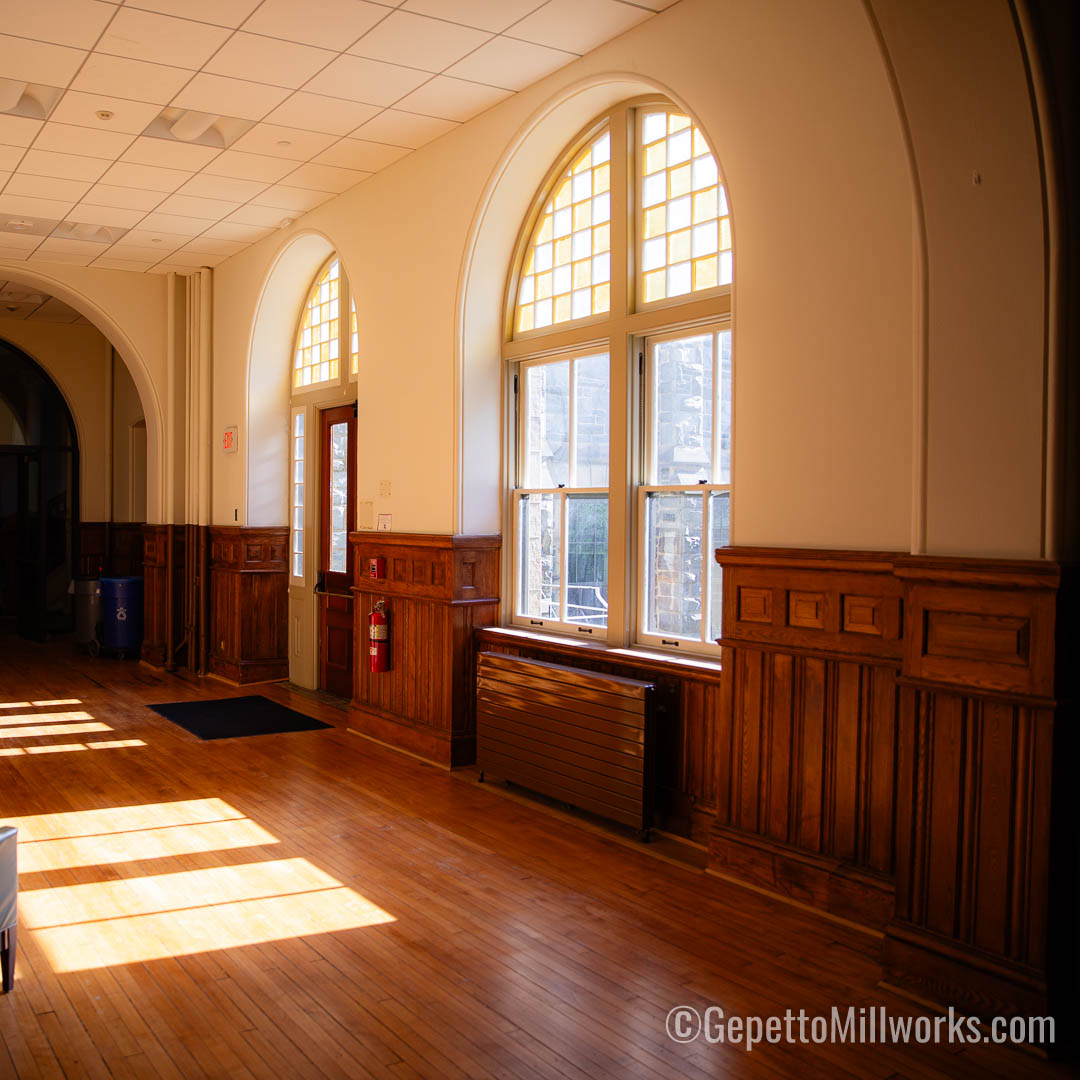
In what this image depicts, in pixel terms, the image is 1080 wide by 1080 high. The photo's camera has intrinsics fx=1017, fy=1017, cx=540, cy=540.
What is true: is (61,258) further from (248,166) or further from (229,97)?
(229,97)

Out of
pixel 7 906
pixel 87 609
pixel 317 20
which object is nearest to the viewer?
pixel 7 906

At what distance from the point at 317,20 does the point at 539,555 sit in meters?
2.88

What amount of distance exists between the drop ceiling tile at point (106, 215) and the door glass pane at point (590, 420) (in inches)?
158

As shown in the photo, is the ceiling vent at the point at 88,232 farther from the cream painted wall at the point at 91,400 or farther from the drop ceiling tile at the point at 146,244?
the cream painted wall at the point at 91,400

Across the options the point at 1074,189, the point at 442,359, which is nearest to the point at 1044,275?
the point at 1074,189

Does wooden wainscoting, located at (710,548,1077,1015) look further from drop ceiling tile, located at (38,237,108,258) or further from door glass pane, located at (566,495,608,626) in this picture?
drop ceiling tile, located at (38,237,108,258)

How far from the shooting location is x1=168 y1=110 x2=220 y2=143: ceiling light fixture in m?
5.72

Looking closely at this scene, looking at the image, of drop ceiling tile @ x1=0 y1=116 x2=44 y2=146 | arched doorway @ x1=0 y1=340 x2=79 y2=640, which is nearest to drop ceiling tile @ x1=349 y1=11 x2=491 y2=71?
drop ceiling tile @ x1=0 y1=116 x2=44 y2=146

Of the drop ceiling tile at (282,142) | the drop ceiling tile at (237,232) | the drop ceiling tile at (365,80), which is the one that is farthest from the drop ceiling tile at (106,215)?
the drop ceiling tile at (365,80)

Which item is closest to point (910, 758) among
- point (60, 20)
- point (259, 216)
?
point (60, 20)

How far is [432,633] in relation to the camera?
602 centimetres

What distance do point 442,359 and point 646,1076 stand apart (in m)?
4.17

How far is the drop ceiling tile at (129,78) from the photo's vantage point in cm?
492

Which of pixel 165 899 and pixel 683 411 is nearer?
pixel 165 899
